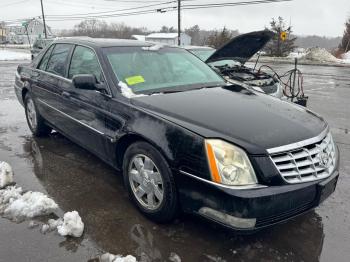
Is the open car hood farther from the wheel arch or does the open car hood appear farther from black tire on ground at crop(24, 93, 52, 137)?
the wheel arch

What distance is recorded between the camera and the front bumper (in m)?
2.41

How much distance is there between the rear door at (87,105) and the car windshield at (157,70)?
9.3 inches

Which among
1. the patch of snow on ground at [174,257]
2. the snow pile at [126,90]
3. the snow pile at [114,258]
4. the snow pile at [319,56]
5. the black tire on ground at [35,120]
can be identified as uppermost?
the snow pile at [126,90]

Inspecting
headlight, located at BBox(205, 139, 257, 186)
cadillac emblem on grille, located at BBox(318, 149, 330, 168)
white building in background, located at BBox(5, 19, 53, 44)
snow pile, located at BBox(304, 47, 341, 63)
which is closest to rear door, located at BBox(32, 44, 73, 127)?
headlight, located at BBox(205, 139, 257, 186)

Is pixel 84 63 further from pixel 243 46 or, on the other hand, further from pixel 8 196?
pixel 243 46

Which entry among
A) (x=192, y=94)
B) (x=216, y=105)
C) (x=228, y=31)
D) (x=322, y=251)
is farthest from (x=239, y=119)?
(x=228, y=31)

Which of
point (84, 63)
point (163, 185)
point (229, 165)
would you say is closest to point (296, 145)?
point (229, 165)

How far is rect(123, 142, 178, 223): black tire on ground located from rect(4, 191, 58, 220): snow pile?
2.90 ft

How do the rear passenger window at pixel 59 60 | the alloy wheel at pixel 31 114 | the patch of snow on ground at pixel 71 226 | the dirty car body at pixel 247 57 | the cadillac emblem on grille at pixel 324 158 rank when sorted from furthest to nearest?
1. the dirty car body at pixel 247 57
2. the alloy wheel at pixel 31 114
3. the rear passenger window at pixel 59 60
4. the patch of snow on ground at pixel 71 226
5. the cadillac emblem on grille at pixel 324 158

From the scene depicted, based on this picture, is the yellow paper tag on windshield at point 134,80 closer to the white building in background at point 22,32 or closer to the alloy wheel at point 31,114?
the alloy wheel at point 31,114

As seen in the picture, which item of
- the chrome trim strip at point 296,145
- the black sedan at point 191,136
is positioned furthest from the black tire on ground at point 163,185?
the chrome trim strip at point 296,145

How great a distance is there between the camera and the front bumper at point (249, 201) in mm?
2406

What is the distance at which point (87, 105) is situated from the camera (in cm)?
379

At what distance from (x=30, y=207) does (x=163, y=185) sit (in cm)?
138
